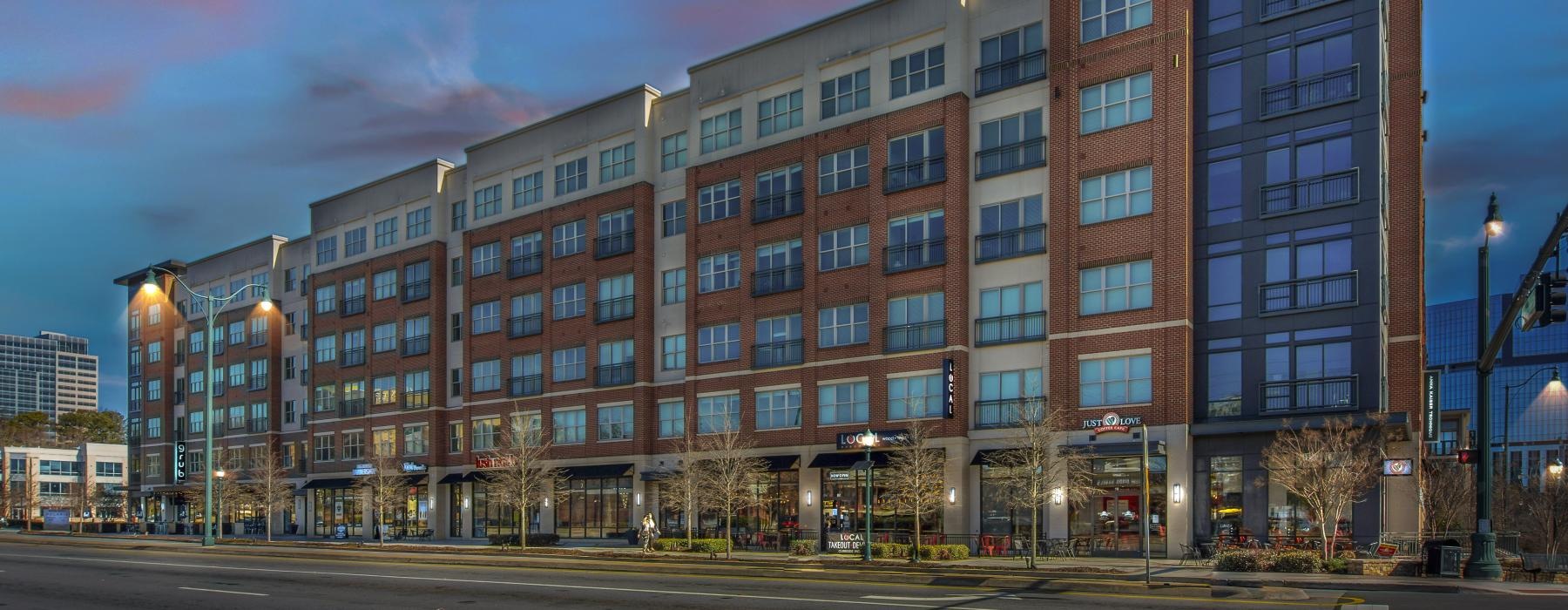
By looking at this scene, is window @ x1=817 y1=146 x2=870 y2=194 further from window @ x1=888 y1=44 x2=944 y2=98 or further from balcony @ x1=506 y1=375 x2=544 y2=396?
balcony @ x1=506 y1=375 x2=544 y2=396

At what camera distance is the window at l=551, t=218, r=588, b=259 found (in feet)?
211

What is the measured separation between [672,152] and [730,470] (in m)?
17.4

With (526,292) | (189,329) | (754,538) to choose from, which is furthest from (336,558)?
(189,329)

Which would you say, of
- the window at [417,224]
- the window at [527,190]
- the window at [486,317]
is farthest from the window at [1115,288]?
the window at [417,224]

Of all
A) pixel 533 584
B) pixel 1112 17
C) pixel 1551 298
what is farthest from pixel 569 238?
pixel 1551 298

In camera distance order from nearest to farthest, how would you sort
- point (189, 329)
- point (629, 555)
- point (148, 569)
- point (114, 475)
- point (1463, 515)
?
1. point (148, 569)
2. point (629, 555)
3. point (1463, 515)
4. point (189, 329)
5. point (114, 475)

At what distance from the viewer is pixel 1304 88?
141 feet

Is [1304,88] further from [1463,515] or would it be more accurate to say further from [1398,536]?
[1463,515]

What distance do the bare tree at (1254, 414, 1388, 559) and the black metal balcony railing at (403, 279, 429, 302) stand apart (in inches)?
1973

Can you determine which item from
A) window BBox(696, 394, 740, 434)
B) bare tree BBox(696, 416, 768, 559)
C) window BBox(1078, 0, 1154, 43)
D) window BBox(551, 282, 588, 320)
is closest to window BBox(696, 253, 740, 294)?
window BBox(696, 394, 740, 434)

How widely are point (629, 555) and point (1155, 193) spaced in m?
24.0

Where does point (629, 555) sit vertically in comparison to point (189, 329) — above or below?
below

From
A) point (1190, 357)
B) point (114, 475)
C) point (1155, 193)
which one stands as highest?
point (1155, 193)

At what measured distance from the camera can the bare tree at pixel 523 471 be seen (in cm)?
5766
